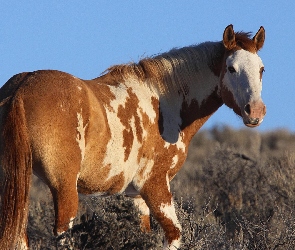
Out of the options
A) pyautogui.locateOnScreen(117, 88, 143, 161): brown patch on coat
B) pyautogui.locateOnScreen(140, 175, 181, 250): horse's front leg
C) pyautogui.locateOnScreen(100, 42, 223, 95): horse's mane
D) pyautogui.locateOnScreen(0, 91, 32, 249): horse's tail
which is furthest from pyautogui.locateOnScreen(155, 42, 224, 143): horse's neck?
pyautogui.locateOnScreen(0, 91, 32, 249): horse's tail

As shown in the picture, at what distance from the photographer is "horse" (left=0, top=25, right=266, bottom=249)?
6520mm

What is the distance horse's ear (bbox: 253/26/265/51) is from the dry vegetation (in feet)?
5.56

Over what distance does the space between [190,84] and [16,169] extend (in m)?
2.41

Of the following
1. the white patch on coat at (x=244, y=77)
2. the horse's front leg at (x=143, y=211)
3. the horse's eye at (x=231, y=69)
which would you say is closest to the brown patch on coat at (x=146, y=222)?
the horse's front leg at (x=143, y=211)

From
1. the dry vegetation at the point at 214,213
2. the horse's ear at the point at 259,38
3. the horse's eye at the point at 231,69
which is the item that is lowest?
the dry vegetation at the point at 214,213

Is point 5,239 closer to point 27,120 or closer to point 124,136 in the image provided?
point 27,120

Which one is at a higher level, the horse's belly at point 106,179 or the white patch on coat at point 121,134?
the white patch on coat at point 121,134

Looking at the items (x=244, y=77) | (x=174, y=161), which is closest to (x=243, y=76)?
(x=244, y=77)

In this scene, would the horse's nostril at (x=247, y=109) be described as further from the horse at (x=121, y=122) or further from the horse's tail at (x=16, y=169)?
the horse's tail at (x=16, y=169)

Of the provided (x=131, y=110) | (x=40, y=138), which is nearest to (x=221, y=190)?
(x=131, y=110)

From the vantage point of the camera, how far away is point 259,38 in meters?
8.23

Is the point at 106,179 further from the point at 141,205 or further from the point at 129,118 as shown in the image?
the point at 141,205

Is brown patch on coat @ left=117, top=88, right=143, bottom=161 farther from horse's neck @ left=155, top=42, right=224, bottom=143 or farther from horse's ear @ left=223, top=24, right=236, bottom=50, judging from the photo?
horse's ear @ left=223, top=24, right=236, bottom=50

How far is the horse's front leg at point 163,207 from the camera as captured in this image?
7.64 meters
